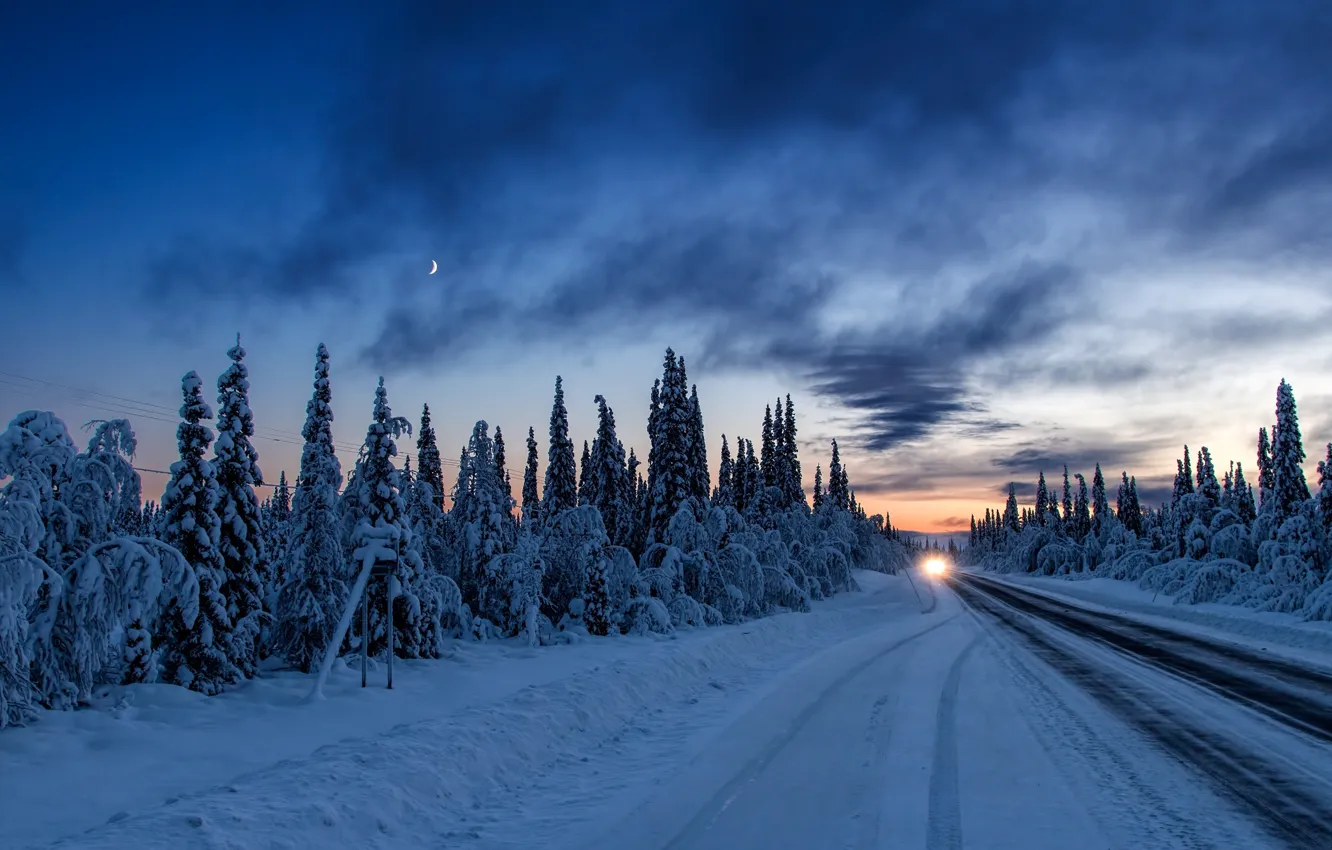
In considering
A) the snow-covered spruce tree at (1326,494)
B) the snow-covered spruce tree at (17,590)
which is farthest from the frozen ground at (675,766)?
A: the snow-covered spruce tree at (1326,494)

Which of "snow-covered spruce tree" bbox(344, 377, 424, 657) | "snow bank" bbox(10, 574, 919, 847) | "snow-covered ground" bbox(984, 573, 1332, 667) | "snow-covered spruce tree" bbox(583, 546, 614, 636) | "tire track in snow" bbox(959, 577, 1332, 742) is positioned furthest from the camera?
"snow-covered spruce tree" bbox(583, 546, 614, 636)

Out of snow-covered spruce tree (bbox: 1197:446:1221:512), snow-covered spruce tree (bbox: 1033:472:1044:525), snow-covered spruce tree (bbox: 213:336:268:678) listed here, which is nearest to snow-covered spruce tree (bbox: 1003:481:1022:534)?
snow-covered spruce tree (bbox: 1033:472:1044:525)

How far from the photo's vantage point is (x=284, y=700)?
13.6 metres

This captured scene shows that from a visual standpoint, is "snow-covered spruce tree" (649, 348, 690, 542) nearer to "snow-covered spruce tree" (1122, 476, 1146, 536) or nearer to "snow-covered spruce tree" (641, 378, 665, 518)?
"snow-covered spruce tree" (641, 378, 665, 518)

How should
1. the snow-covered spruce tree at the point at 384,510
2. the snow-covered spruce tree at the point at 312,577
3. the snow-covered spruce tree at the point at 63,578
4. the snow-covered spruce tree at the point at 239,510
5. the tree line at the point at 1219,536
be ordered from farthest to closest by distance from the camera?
the tree line at the point at 1219,536 → the snow-covered spruce tree at the point at 384,510 → the snow-covered spruce tree at the point at 312,577 → the snow-covered spruce tree at the point at 239,510 → the snow-covered spruce tree at the point at 63,578

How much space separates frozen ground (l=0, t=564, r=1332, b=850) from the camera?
668 centimetres

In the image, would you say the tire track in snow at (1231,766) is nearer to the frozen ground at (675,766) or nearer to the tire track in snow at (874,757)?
the frozen ground at (675,766)

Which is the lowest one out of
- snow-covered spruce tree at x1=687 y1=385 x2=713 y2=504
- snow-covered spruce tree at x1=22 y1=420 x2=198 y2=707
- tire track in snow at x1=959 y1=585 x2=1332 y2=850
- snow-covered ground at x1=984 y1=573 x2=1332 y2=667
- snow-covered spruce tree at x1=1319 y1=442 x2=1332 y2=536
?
snow-covered ground at x1=984 y1=573 x2=1332 y2=667

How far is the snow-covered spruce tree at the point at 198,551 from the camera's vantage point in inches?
544

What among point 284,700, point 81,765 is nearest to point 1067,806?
point 81,765

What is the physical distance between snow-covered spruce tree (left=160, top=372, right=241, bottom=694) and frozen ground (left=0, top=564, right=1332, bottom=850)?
0.92 meters

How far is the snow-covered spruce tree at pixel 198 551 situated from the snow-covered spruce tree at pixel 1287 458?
48.2 m

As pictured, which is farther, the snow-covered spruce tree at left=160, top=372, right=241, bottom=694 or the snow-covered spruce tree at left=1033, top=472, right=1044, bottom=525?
the snow-covered spruce tree at left=1033, top=472, right=1044, bottom=525

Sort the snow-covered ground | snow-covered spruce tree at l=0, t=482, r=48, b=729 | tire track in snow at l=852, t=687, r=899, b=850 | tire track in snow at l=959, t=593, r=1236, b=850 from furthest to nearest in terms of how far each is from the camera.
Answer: the snow-covered ground
snow-covered spruce tree at l=0, t=482, r=48, b=729
tire track in snow at l=852, t=687, r=899, b=850
tire track in snow at l=959, t=593, r=1236, b=850
